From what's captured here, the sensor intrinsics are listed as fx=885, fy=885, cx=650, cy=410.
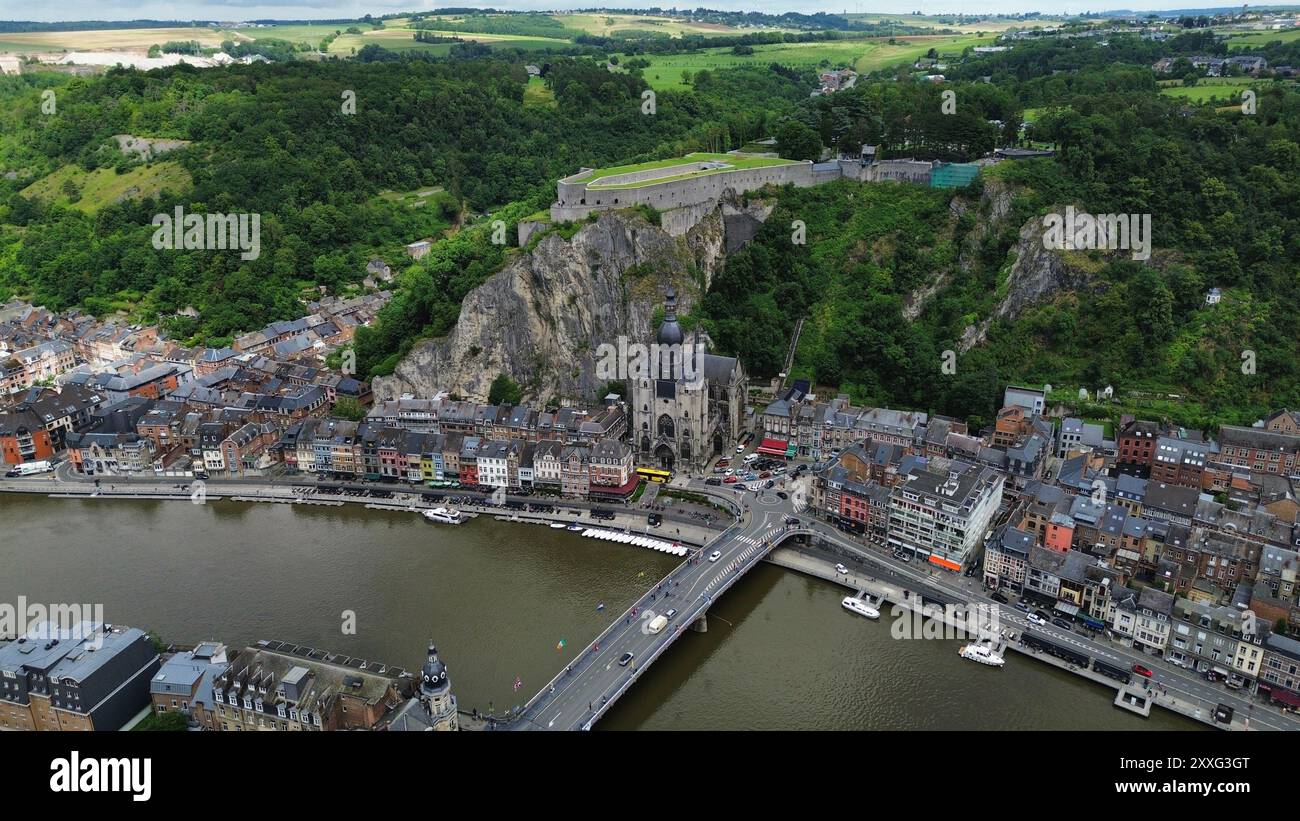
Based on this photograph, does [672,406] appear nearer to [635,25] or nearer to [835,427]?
[835,427]

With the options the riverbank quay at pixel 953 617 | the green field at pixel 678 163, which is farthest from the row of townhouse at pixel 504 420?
the green field at pixel 678 163

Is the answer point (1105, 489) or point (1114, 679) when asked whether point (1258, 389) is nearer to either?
point (1105, 489)

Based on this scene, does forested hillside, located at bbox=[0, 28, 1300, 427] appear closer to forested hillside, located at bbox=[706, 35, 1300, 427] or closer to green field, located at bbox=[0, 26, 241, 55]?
forested hillside, located at bbox=[706, 35, 1300, 427]

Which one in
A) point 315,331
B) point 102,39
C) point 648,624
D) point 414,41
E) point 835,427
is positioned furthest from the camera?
point 414,41

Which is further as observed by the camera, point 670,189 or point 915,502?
point 670,189

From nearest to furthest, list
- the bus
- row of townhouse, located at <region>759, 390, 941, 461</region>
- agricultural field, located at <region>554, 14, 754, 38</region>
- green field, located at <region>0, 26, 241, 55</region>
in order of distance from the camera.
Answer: row of townhouse, located at <region>759, 390, 941, 461</region> < the bus < green field, located at <region>0, 26, 241, 55</region> < agricultural field, located at <region>554, 14, 754, 38</region>

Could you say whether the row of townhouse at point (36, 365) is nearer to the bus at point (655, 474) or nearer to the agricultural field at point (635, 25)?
the bus at point (655, 474)

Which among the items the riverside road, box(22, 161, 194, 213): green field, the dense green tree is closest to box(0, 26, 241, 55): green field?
box(22, 161, 194, 213): green field

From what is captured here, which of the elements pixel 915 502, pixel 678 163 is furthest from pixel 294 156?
pixel 915 502
